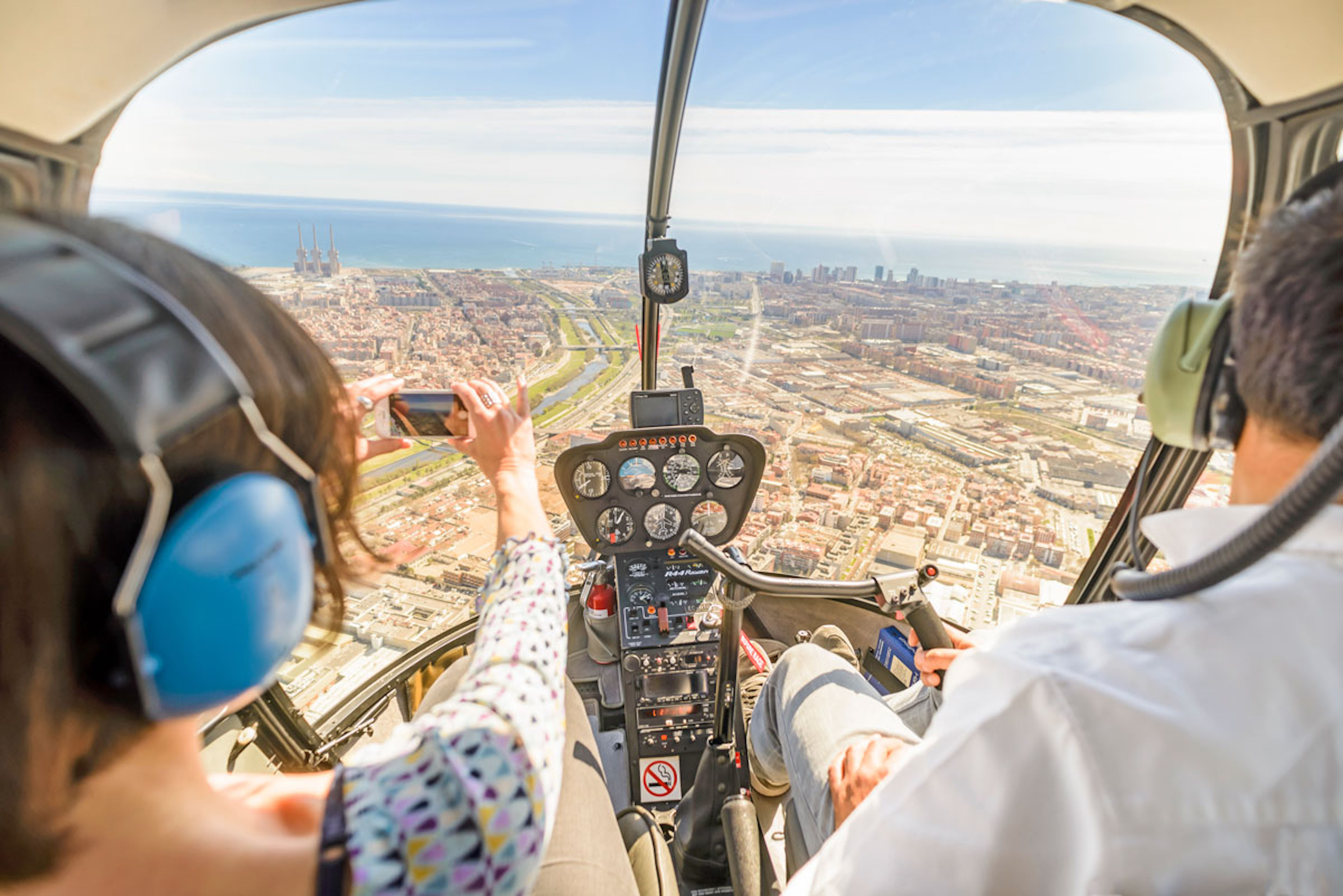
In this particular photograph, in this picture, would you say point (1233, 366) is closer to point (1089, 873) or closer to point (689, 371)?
point (1089, 873)

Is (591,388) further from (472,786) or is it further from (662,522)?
(472,786)

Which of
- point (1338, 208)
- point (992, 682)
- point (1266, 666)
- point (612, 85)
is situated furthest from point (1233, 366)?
point (612, 85)

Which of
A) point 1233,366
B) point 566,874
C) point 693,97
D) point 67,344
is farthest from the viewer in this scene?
point 693,97

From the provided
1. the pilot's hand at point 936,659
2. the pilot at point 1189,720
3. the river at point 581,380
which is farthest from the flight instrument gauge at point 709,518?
the pilot at point 1189,720

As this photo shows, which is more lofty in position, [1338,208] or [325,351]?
[1338,208]

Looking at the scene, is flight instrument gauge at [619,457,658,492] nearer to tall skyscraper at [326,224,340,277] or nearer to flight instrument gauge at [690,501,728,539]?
flight instrument gauge at [690,501,728,539]

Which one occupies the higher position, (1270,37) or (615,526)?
(1270,37)

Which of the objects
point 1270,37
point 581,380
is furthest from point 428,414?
point 1270,37
